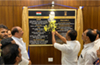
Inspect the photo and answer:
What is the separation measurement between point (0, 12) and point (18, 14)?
482mm

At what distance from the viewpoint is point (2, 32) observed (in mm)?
1511

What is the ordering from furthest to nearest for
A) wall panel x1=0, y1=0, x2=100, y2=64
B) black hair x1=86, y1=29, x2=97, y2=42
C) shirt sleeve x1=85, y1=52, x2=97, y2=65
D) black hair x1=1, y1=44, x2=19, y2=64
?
wall panel x1=0, y1=0, x2=100, y2=64, black hair x1=86, y1=29, x2=97, y2=42, shirt sleeve x1=85, y1=52, x2=97, y2=65, black hair x1=1, y1=44, x2=19, y2=64

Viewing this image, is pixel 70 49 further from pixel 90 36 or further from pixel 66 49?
pixel 90 36

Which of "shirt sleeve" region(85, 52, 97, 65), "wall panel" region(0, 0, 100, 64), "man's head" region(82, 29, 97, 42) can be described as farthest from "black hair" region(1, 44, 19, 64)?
"wall panel" region(0, 0, 100, 64)

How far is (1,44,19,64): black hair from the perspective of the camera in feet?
2.35

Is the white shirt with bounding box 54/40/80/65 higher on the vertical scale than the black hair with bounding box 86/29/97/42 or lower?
lower

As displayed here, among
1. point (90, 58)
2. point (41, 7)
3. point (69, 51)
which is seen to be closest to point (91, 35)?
point (90, 58)

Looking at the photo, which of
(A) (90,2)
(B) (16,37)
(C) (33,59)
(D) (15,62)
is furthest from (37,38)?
(D) (15,62)

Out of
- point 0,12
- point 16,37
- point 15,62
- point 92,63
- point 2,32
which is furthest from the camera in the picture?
point 0,12

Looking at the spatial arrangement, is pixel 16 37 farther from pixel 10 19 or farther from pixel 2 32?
pixel 10 19

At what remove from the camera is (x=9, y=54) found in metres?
0.72

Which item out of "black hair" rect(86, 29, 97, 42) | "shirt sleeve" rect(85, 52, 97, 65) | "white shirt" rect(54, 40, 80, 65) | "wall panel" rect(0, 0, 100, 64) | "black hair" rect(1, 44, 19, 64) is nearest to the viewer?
"black hair" rect(1, 44, 19, 64)

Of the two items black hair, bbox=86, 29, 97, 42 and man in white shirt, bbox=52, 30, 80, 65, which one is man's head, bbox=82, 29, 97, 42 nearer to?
black hair, bbox=86, 29, 97, 42

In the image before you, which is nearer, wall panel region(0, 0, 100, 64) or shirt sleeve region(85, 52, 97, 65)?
shirt sleeve region(85, 52, 97, 65)
